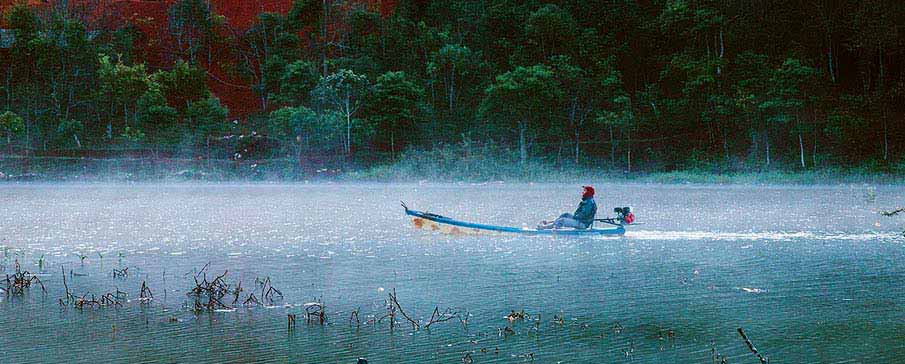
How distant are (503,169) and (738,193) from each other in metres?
13.8

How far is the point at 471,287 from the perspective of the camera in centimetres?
1534

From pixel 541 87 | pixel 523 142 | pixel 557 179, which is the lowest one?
pixel 557 179

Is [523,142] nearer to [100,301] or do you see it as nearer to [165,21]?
[165,21]

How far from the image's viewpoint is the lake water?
11.0 m

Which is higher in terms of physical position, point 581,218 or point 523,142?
point 523,142

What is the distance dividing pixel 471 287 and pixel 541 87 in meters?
38.3

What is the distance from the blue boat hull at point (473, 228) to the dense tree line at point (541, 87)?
1144 inches

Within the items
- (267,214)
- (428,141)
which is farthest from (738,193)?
(267,214)

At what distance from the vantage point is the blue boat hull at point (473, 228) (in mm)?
22953

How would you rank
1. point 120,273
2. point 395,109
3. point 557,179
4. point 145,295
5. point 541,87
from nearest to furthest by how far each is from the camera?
point 145,295, point 120,273, point 541,87, point 557,179, point 395,109

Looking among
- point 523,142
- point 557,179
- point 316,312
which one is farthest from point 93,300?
point 523,142

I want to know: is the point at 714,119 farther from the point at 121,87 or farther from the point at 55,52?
the point at 55,52

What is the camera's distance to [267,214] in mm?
32406

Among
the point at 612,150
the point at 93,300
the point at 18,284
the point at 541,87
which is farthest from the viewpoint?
the point at 612,150
